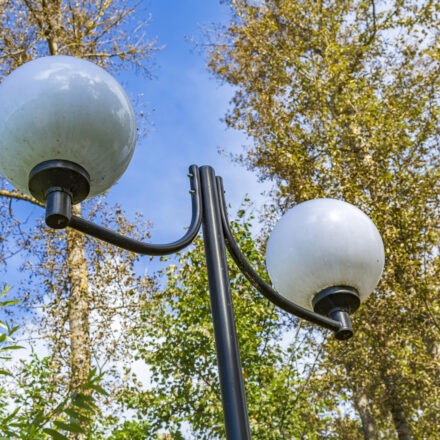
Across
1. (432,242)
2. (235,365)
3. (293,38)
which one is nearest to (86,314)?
(432,242)

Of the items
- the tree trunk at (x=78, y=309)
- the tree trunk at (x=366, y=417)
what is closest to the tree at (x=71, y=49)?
the tree trunk at (x=78, y=309)

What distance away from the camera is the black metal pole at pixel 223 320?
1119mm

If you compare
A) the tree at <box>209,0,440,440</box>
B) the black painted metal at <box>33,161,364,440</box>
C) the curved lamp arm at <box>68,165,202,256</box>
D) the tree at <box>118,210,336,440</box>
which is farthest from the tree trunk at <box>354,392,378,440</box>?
the curved lamp arm at <box>68,165,202,256</box>

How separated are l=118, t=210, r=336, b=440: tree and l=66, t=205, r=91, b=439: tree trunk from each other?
743 millimetres

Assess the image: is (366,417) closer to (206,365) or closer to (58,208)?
(206,365)

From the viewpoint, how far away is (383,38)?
923 centimetres

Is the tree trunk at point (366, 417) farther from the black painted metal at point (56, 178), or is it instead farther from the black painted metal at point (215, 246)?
the black painted metal at point (56, 178)

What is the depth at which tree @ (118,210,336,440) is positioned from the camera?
5766 mm

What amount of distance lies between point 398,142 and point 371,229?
5.97 m

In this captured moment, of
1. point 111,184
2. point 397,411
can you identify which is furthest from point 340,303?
point 397,411

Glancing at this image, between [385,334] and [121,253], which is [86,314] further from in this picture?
[385,334]

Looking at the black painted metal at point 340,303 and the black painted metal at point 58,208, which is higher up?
the black painted metal at point 58,208

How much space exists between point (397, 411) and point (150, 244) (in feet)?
25.3

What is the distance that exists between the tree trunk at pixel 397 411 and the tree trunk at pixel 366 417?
2.99 ft
